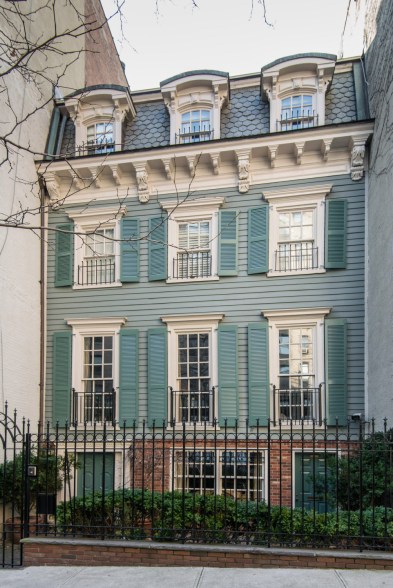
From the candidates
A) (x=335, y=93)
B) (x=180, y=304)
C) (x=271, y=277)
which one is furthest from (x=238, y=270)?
(x=335, y=93)

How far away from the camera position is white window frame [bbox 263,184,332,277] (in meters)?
12.1

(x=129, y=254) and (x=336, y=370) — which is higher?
(x=129, y=254)

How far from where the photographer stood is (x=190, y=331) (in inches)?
498

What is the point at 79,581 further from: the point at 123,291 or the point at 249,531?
the point at 123,291

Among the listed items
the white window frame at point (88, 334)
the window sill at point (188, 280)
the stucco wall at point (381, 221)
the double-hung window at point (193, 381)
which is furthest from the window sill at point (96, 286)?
the stucco wall at point (381, 221)

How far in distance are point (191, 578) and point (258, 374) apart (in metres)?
5.88

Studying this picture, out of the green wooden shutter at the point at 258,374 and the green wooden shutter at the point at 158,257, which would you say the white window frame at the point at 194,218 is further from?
the green wooden shutter at the point at 258,374

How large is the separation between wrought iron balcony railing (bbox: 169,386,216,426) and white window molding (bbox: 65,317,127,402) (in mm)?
1565

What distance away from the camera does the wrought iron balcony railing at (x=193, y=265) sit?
12805mm

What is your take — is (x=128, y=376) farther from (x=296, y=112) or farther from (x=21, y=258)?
(x=296, y=112)

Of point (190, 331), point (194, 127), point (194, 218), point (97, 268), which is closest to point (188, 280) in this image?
point (190, 331)

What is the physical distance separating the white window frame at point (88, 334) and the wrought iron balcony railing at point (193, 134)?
15.3 feet

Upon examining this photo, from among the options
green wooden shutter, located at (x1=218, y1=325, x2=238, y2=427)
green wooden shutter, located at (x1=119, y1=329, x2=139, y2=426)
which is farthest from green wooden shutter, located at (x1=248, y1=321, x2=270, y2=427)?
green wooden shutter, located at (x1=119, y1=329, x2=139, y2=426)

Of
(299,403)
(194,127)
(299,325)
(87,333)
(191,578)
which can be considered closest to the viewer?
(191,578)
